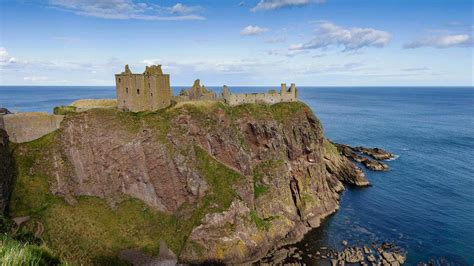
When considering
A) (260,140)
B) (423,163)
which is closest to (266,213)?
(260,140)

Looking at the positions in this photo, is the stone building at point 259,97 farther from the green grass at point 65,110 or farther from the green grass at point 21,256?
the green grass at point 21,256

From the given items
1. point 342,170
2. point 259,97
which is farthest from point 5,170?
point 342,170

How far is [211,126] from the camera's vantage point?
71.6 metres

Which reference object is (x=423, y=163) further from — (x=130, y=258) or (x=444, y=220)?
(x=130, y=258)

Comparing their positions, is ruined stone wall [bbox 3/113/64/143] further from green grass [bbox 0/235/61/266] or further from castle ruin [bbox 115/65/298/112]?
green grass [bbox 0/235/61/266]

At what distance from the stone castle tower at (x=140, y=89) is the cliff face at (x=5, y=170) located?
20.6 metres

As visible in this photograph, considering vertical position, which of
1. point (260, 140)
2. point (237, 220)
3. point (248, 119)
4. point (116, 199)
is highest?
point (248, 119)

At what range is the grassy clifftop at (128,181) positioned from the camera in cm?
5581

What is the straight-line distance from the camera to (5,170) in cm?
5494

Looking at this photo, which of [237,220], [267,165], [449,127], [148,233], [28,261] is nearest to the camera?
[28,261]


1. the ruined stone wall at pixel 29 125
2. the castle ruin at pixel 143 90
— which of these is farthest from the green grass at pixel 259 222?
the ruined stone wall at pixel 29 125

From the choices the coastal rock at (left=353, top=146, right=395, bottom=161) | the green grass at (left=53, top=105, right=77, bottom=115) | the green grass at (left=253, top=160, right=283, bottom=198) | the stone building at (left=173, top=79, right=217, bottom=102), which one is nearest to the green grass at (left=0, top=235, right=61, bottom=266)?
the green grass at (left=53, top=105, right=77, bottom=115)

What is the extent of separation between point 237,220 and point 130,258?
19842 mm

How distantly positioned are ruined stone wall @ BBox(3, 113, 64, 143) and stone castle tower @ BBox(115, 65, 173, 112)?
12.2 meters
